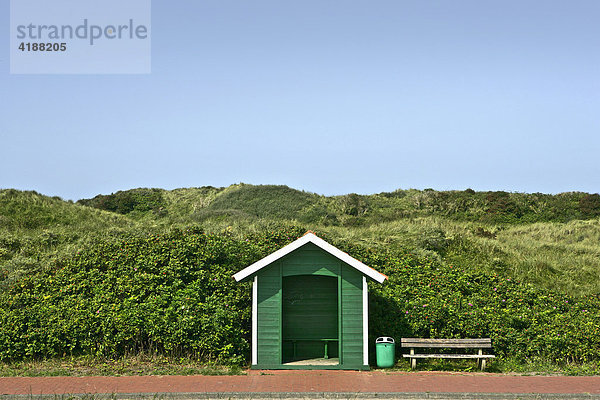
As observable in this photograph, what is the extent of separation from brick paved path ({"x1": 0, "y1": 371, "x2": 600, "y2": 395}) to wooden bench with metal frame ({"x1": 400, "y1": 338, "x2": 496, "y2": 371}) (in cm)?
49

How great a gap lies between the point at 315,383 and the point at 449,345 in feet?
12.6

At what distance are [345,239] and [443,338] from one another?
913 cm

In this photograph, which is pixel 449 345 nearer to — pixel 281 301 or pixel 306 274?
pixel 306 274

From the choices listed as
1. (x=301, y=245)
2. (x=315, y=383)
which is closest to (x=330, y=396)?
(x=315, y=383)

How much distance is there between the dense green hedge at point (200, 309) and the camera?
47.4 feet

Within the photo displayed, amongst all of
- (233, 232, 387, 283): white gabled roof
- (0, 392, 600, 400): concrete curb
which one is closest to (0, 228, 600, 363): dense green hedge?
(233, 232, 387, 283): white gabled roof

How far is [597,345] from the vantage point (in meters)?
14.9

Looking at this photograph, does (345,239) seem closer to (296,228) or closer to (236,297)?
(296,228)

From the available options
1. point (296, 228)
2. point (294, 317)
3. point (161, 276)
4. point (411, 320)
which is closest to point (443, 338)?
point (411, 320)

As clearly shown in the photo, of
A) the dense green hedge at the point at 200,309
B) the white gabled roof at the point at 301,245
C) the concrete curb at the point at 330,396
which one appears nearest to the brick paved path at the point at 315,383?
the concrete curb at the point at 330,396

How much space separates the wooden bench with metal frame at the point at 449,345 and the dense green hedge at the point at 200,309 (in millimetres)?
803

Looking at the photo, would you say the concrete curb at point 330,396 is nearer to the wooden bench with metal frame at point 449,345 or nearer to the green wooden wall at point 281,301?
the green wooden wall at point 281,301

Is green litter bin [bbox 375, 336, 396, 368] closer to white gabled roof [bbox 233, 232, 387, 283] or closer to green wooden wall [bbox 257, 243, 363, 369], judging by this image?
green wooden wall [bbox 257, 243, 363, 369]

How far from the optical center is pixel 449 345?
14.4m
